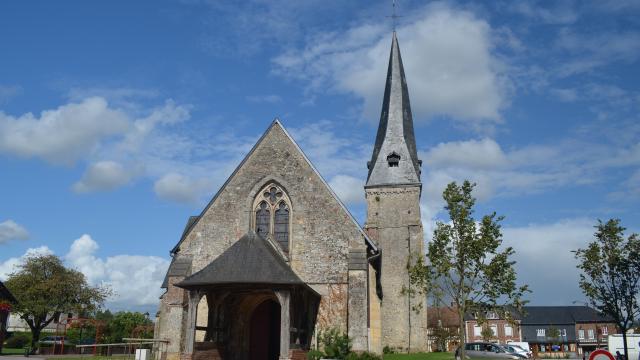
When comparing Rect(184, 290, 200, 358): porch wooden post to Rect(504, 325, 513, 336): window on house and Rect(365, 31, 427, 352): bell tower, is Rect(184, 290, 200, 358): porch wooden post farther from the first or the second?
Rect(504, 325, 513, 336): window on house

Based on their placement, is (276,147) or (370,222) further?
(370,222)

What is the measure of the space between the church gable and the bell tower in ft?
62.0

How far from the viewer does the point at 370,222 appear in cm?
4278

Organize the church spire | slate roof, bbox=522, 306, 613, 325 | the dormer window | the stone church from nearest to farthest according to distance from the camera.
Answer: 1. the stone church
2. the church spire
3. the dormer window
4. slate roof, bbox=522, 306, 613, 325

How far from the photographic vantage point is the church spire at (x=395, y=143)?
4306cm

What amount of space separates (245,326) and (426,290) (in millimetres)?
8144

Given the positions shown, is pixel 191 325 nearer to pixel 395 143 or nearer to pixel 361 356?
pixel 361 356

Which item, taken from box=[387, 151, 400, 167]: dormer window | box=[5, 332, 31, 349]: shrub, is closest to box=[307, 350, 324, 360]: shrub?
box=[387, 151, 400, 167]: dormer window

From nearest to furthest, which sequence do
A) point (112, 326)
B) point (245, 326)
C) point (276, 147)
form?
point (245, 326)
point (276, 147)
point (112, 326)

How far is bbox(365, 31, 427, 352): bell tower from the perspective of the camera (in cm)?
3959

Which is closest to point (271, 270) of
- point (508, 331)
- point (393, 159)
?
point (393, 159)

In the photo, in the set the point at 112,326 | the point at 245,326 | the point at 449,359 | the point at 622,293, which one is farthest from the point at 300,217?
the point at 112,326

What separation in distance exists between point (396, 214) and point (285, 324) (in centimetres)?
2607

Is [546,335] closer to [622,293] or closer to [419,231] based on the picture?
[419,231]
